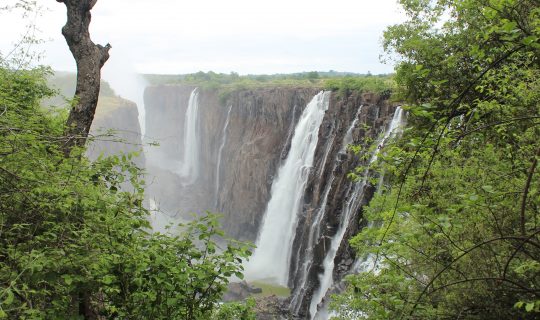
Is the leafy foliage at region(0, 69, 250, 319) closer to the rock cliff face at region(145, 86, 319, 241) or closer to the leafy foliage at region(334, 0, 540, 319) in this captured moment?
the leafy foliage at region(334, 0, 540, 319)

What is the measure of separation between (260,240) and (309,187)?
8389 millimetres

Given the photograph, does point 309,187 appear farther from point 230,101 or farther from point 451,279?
point 230,101

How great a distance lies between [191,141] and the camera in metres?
58.3

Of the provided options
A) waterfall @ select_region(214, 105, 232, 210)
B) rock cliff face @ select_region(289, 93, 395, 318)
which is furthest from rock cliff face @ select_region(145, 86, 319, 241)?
rock cliff face @ select_region(289, 93, 395, 318)

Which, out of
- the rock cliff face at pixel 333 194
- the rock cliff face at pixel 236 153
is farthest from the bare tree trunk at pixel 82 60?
the rock cliff face at pixel 236 153

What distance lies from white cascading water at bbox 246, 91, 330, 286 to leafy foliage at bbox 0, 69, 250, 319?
21118 mm

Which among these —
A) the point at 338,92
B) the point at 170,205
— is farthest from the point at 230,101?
the point at 338,92

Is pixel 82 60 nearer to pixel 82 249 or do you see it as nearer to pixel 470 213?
pixel 82 249

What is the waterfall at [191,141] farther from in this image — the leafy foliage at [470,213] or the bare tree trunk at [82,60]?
the bare tree trunk at [82,60]

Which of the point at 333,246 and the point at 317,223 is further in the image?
the point at 317,223

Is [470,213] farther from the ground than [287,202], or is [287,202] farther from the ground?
[470,213]

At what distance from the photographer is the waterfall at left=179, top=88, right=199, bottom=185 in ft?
184

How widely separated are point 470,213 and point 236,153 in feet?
119

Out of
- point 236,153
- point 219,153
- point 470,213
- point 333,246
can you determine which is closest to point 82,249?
point 470,213
